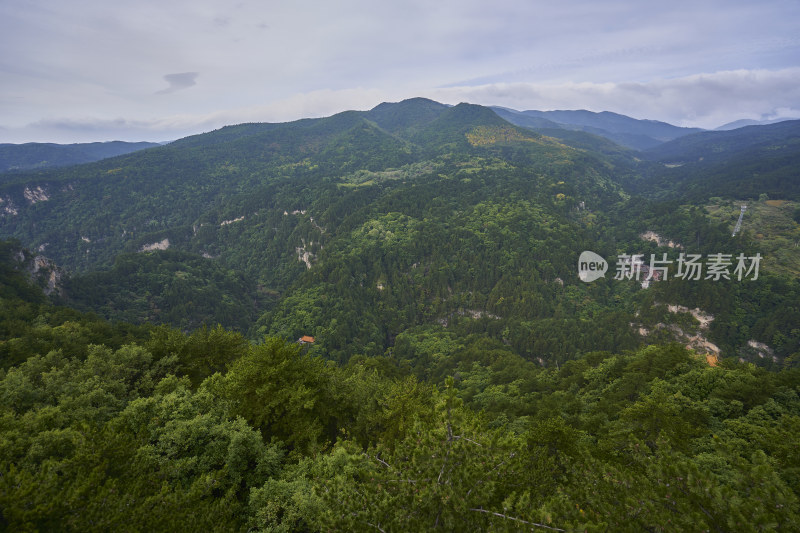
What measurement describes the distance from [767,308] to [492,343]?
76.5 meters

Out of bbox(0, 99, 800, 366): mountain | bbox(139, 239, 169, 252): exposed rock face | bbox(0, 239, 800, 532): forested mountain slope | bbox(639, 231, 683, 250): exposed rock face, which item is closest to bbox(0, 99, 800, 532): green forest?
bbox(0, 239, 800, 532): forested mountain slope

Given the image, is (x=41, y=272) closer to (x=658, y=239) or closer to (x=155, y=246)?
(x=155, y=246)

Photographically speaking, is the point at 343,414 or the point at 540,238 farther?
the point at 540,238

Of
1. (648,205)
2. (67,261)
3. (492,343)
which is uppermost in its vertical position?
(648,205)

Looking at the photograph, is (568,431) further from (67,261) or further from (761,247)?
(67,261)

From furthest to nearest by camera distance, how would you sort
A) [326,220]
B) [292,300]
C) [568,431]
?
[326,220], [292,300], [568,431]

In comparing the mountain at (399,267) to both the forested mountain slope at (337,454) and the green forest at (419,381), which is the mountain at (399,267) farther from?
the forested mountain slope at (337,454)

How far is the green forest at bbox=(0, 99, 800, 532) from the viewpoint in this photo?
10.9 meters

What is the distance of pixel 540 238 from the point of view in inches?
5581

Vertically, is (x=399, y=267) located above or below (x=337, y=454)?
below

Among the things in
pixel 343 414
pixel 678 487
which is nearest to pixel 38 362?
pixel 343 414

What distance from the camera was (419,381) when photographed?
268 feet

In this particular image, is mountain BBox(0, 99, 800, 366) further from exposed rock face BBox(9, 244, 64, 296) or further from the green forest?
exposed rock face BBox(9, 244, 64, 296)

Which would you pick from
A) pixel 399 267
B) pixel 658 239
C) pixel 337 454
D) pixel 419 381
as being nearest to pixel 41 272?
pixel 419 381
